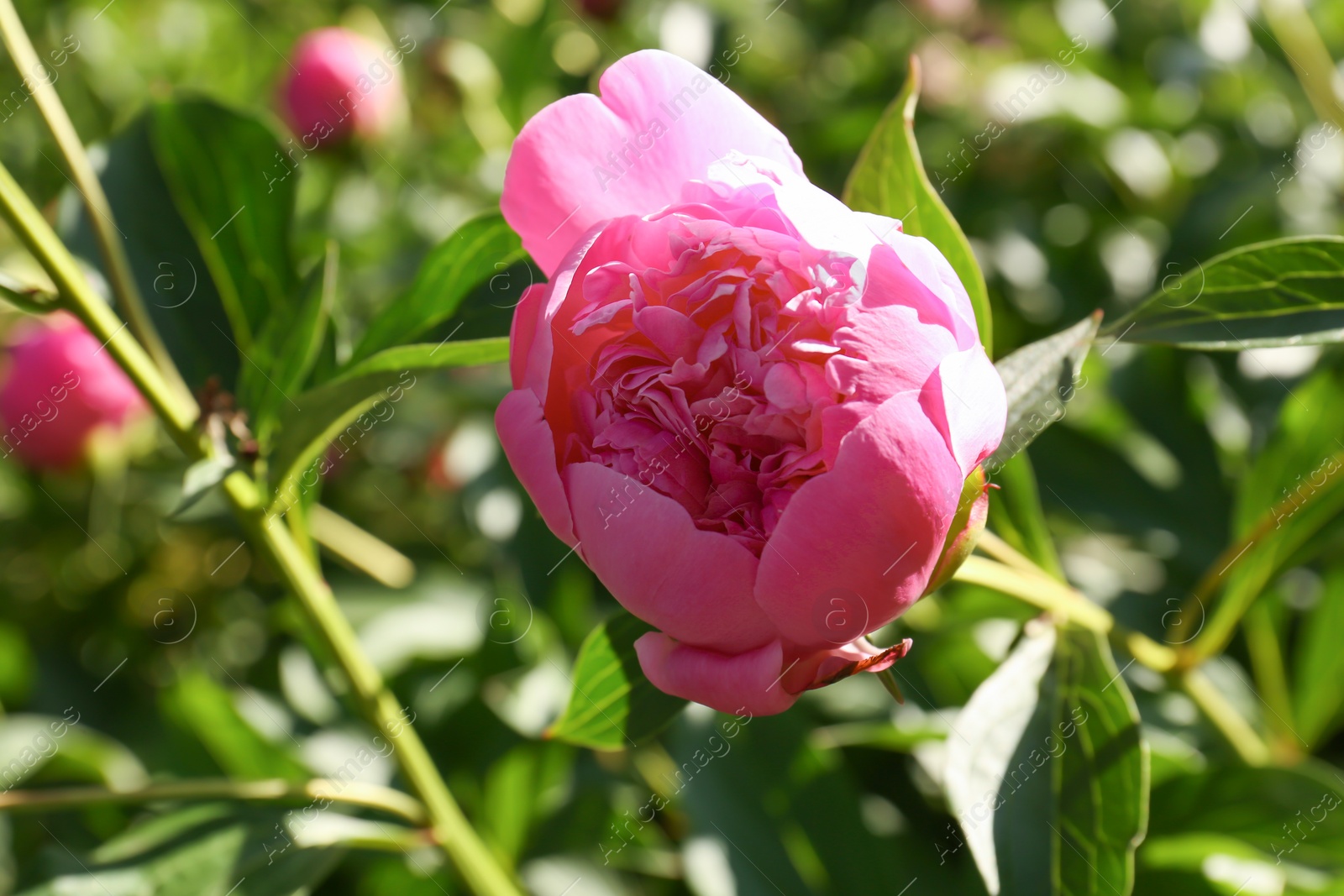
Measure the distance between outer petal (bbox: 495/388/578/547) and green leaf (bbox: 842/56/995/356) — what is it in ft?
0.88

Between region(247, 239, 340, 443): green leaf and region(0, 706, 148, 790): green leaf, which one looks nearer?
region(247, 239, 340, 443): green leaf

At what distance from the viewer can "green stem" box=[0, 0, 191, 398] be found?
2.36 feet

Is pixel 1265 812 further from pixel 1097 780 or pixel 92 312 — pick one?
pixel 92 312

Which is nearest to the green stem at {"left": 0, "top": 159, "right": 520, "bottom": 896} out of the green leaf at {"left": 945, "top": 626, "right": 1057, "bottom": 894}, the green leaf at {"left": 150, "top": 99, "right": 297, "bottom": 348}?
the green leaf at {"left": 150, "top": 99, "right": 297, "bottom": 348}

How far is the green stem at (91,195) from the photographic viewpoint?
720 millimetres

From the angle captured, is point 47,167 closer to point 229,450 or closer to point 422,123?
point 422,123

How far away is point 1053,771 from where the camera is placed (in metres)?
0.64

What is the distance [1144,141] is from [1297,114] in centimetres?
20

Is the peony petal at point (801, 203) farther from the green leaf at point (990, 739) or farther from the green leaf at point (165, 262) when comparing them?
the green leaf at point (165, 262)

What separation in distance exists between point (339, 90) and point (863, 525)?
1.40 meters

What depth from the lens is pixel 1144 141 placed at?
4.61 ft

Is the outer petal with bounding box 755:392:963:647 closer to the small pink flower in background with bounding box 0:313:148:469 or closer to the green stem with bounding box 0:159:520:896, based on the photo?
the green stem with bounding box 0:159:520:896

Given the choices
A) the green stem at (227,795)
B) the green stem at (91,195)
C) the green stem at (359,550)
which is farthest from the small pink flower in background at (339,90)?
the green stem at (227,795)

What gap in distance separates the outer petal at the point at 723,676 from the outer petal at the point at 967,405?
0.43 ft
